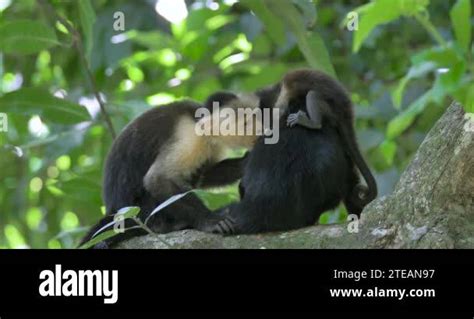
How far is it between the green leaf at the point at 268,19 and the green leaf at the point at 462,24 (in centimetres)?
107

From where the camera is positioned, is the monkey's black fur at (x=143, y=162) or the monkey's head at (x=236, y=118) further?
the monkey's head at (x=236, y=118)

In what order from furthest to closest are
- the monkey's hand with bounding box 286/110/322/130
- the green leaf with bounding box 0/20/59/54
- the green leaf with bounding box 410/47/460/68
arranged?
the green leaf with bounding box 0/20/59/54, the monkey's hand with bounding box 286/110/322/130, the green leaf with bounding box 410/47/460/68

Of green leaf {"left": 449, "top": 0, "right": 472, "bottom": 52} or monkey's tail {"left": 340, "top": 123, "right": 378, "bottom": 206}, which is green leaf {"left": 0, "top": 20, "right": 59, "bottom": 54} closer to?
monkey's tail {"left": 340, "top": 123, "right": 378, "bottom": 206}

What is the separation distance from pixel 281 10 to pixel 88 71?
107 cm

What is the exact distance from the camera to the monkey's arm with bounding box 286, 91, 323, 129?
4039 mm

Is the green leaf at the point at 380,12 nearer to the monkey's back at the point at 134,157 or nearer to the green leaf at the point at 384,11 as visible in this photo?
the green leaf at the point at 384,11

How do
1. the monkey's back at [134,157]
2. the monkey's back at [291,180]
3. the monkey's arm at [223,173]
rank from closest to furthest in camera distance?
the monkey's back at [291,180] → the monkey's back at [134,157] → the monkey's arm at [223,173]

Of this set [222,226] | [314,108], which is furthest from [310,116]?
[222,226]

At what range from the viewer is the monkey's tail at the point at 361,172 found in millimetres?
4188

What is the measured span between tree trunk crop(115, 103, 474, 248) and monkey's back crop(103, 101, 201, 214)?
105cm

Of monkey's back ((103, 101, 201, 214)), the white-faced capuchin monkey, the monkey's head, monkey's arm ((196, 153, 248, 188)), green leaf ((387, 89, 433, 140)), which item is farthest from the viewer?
monkey's arm ((196, 153, 248, 188))

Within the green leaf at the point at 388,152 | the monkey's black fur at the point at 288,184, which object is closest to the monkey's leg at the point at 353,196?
the monkey's black fur at the point at 288,184
